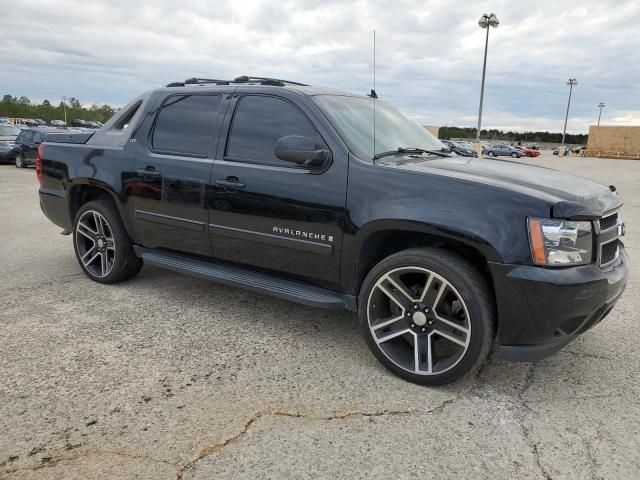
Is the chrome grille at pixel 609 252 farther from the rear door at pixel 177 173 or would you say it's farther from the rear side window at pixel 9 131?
the rear side window at pixel 9 131

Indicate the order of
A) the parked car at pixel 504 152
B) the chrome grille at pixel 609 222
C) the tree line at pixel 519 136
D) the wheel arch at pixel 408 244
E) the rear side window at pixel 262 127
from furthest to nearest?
the tree line at pixel 519 136, the parked car at pixel 504 152, the rear side window at pixel 262 127, the chrome grille at pixel 609 222, the wheel arch at pixel 408 244

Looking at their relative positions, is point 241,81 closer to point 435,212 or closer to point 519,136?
point 435,212

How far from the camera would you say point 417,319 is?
10.3ft

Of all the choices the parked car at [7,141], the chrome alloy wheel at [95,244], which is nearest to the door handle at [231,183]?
the chrome alloy wheel at [95,244]

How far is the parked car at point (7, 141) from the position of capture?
1920 centimetres

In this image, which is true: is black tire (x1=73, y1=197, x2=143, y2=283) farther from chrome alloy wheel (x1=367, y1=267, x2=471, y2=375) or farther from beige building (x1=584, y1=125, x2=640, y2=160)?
beige building (x1=584, y1=125, x2=640, y2=160)

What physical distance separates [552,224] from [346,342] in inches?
65.7

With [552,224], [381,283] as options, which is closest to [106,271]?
[381,283]

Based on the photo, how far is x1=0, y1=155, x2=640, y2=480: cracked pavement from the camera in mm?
2385

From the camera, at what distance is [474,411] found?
286 cm

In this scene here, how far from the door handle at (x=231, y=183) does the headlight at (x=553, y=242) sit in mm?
1999

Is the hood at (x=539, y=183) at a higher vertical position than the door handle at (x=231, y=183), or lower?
higher

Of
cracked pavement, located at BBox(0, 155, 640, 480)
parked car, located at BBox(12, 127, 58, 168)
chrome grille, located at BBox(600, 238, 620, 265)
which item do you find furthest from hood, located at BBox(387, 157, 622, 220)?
parked car, located at BBox(12, 127, 58, 168)

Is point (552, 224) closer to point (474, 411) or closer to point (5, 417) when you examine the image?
point (474, 411)
